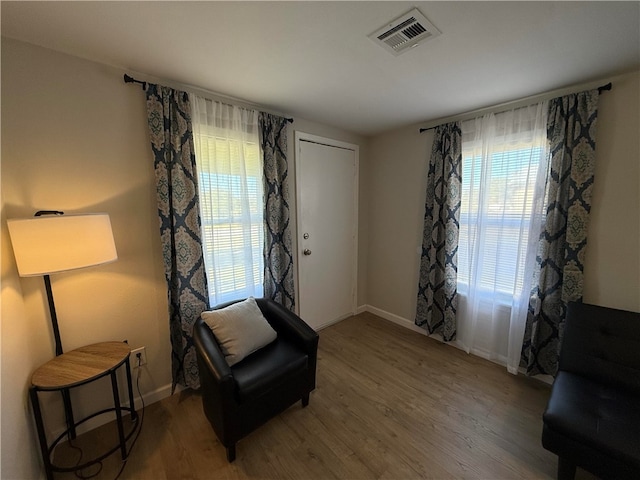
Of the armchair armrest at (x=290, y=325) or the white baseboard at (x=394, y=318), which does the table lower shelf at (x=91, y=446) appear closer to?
the armchair armrest at (x=290, y=325)

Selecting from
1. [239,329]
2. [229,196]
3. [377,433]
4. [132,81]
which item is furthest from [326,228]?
[132,81]

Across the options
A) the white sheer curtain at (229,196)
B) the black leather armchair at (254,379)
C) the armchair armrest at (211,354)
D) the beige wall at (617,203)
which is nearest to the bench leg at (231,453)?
the black leather armchair at (254,379)

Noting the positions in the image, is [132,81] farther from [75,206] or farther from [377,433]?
[377,433]

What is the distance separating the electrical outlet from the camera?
5.98ft

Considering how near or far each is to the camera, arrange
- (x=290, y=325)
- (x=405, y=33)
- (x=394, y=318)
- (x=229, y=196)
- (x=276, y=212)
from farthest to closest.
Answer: (x=394, y=318) < (x=276, y=212) < (x=229, y=196) < (x=290, y=325) < (x=405, y=33)

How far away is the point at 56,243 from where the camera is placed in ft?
3.96

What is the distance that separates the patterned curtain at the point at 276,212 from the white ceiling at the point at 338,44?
0.34 meters

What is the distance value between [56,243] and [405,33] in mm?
2020

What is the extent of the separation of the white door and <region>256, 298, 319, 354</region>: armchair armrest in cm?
77

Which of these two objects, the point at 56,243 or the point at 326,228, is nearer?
the point at 56,243

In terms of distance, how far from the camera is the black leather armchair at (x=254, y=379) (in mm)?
1433

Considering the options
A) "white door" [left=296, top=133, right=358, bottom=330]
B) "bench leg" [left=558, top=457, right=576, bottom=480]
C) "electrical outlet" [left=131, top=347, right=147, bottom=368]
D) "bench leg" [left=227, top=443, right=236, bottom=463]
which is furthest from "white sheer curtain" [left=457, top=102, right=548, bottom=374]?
"electrical outlet" [left=131, top=347, right=147, bottom=368]

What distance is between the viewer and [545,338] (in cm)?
209

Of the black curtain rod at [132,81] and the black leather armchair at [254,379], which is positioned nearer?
the black leather armchair at [254,379]
